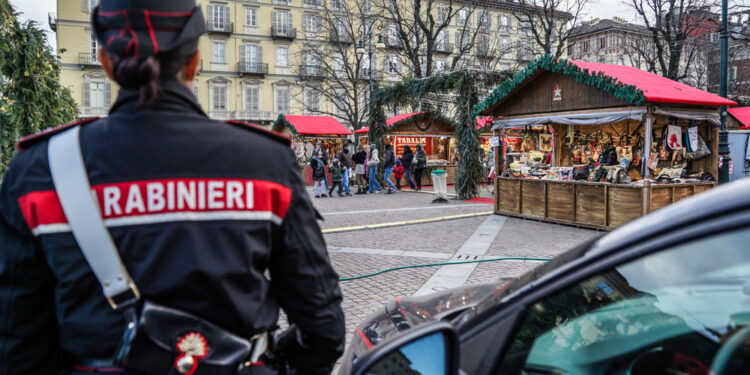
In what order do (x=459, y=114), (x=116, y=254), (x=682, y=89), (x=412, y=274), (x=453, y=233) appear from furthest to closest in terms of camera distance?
(x=459, y=114) → (x=682, y=89) → (x=453, y=233) → (x=412, y=274) → (x=116, y=254)

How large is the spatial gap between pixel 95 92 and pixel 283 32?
665 inches

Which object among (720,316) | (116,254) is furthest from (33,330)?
(720,316)

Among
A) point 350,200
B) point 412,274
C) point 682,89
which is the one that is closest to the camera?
point 412,274

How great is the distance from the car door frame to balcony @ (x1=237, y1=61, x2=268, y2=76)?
160 ft

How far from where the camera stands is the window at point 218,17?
46.3 meters

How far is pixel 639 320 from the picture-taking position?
1.57 metres

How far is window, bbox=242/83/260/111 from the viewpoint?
158 feet

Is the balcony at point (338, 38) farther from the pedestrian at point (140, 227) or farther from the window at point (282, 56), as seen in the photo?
the pedestrian at point (140, 227)

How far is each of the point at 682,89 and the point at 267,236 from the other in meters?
11.7

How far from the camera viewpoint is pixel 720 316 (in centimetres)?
141

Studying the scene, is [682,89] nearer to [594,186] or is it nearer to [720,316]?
[594,186]

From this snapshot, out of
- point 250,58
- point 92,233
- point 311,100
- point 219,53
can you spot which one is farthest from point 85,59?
point 92,233

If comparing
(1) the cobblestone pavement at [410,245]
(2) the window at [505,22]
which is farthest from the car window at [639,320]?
(2) the window at [505,22]

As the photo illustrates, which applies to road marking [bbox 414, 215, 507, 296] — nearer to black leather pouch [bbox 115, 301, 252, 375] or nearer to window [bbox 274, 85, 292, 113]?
black leather pouch [bbox 115, 301, 252, 375]
